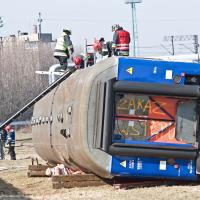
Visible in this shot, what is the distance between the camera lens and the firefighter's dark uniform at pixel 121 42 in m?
14.3

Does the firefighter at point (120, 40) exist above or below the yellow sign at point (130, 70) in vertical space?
above

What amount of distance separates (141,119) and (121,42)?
336 centimetres

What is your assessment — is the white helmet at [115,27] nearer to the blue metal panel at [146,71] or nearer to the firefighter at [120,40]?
the firefighter at [120,40]

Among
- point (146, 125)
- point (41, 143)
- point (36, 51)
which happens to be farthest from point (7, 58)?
point (146, 125)

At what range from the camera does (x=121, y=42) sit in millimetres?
14438

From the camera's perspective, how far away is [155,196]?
1064 centimetres

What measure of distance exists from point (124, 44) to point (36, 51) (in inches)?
2729

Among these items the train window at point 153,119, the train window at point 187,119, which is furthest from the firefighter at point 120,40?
the train window at point 187,119

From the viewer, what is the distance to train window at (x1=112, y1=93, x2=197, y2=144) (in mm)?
11398

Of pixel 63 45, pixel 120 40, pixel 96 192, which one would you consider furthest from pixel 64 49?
pixel 96 192

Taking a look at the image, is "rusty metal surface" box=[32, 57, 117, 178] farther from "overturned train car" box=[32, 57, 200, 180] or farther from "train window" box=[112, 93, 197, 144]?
"train window" box=[112, 93, 197, 144]

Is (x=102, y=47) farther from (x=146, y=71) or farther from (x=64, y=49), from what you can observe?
(x=146, y=71)

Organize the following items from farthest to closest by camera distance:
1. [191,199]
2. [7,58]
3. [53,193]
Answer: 1. [7,58]
2. [53,193]
3. [191,199]

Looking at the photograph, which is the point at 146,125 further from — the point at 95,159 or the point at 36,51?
the point at 36,51
